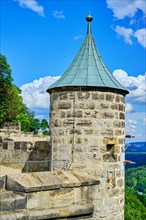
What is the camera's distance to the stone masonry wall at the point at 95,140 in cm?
787

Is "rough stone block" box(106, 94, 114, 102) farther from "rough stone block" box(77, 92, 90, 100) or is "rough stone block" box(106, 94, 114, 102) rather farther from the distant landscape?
the distant landscape

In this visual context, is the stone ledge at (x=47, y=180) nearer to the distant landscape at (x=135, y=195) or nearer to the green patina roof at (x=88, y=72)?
the distant landscape at (x=135, y=195)

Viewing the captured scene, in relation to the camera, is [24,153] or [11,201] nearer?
[11,201]

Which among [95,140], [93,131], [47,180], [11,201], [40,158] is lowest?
[11,201]

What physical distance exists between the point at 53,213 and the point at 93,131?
1.88m

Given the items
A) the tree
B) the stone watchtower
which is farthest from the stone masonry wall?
the tree

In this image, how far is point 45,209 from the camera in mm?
A: 6891

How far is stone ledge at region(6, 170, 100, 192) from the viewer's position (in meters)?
6.68

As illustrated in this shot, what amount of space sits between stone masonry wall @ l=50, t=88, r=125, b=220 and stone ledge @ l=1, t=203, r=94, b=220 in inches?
14.4

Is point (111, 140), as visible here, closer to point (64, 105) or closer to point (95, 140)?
point (95, 140)

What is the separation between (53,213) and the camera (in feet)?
22.8

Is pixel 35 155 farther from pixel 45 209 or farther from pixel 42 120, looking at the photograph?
pixel 42 120

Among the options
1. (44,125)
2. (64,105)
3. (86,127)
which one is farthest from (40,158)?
(44,125)

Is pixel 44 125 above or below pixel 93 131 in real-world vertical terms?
above
